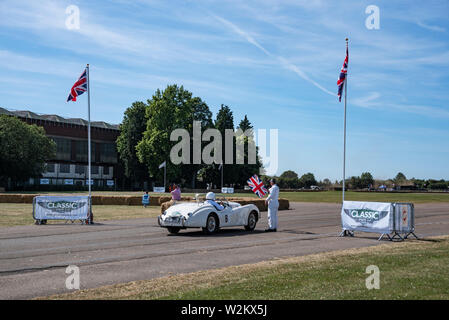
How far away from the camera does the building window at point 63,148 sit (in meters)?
91.6

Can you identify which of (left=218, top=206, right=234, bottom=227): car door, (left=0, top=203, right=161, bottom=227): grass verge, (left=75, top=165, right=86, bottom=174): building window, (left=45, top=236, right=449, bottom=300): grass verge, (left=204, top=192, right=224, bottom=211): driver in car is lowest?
(left=0, top=203, right=161, bottom=227): grass verge

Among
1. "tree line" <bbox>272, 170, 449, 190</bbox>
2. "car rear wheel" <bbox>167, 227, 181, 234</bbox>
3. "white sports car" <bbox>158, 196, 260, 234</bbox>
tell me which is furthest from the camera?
"tree line" <bbox>272, 170, 449, 190</bbox>

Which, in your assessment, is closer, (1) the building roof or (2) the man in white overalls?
(2) the man in white overalls

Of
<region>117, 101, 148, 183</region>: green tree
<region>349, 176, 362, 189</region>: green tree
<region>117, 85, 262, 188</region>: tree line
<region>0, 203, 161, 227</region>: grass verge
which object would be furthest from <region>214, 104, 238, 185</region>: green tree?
<region>0, 203, 161, 227</region>: grass verge

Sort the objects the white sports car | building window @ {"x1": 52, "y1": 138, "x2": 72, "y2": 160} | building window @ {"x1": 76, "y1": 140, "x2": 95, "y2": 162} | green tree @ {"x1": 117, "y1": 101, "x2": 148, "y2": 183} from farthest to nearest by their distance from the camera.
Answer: building window @ {"x1": 76, "y1": 140, "x2": 95, "y2": 162}
building window @ {"x1": 52, "y1": 138, "x2": 72, "y2": 160}
green tree @ {"x1": 117, "y1": 101, "x2": 148, "y2": 183}
the white sports car

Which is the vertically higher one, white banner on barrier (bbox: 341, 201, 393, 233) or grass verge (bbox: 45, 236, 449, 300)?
white banner on barrier (bbox: 341, 201, 393, 233)

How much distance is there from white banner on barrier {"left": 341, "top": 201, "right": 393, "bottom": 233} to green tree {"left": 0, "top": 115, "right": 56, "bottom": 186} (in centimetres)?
6730

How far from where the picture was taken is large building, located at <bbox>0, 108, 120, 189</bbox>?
297 ft

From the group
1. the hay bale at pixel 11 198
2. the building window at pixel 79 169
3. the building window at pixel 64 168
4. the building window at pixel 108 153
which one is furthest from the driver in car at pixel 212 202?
the building window at pixel 108 153

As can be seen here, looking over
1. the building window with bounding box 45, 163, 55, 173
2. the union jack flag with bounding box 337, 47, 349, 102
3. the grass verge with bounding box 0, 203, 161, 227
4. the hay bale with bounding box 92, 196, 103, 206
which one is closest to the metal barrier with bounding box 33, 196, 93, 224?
the grass verge with bounding box 0, 203, 161, 227

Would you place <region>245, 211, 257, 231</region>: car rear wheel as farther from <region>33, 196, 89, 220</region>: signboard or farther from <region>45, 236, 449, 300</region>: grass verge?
<region>33, 196, 89, 220</region>: signboard

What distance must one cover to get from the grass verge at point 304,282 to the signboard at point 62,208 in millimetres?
14071
